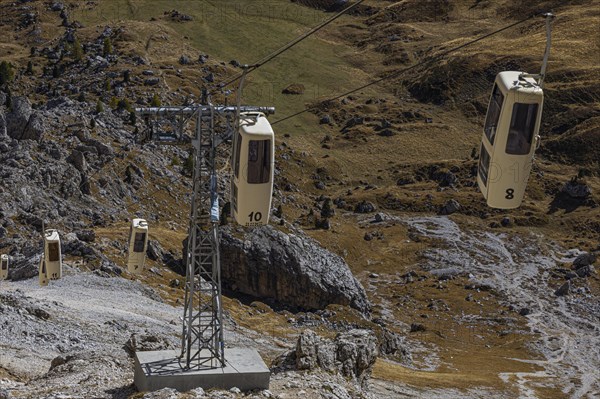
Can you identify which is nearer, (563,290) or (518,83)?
(518,83)

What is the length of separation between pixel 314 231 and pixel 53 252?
2580 inches

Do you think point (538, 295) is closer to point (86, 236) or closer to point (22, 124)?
point (86, 236)

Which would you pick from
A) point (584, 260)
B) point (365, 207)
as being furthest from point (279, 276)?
point (365, 207)

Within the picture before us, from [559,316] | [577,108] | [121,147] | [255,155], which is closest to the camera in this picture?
[255,155]

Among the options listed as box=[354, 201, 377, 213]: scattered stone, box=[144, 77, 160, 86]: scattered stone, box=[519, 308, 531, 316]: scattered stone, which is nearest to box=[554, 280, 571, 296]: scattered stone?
box=[519, 308, 531, 316]: scattered stone

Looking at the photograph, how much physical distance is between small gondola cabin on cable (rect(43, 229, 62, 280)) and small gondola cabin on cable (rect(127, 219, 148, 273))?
421cm

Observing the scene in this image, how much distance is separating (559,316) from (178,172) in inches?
1663

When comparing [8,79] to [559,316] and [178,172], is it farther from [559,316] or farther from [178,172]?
[559,316]

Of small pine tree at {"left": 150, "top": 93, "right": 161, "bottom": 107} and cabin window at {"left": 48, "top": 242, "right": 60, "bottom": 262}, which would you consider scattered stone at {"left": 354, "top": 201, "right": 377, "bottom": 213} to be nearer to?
small pine tree at {"left": 150, "top": 93, "right": 161, "bottom": 107}

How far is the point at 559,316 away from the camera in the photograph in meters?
115

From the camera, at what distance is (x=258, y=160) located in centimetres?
4100

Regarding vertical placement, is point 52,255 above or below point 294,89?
below

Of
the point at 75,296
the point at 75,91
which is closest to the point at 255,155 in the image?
the point at 75,296

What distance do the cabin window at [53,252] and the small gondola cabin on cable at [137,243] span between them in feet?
14.0
